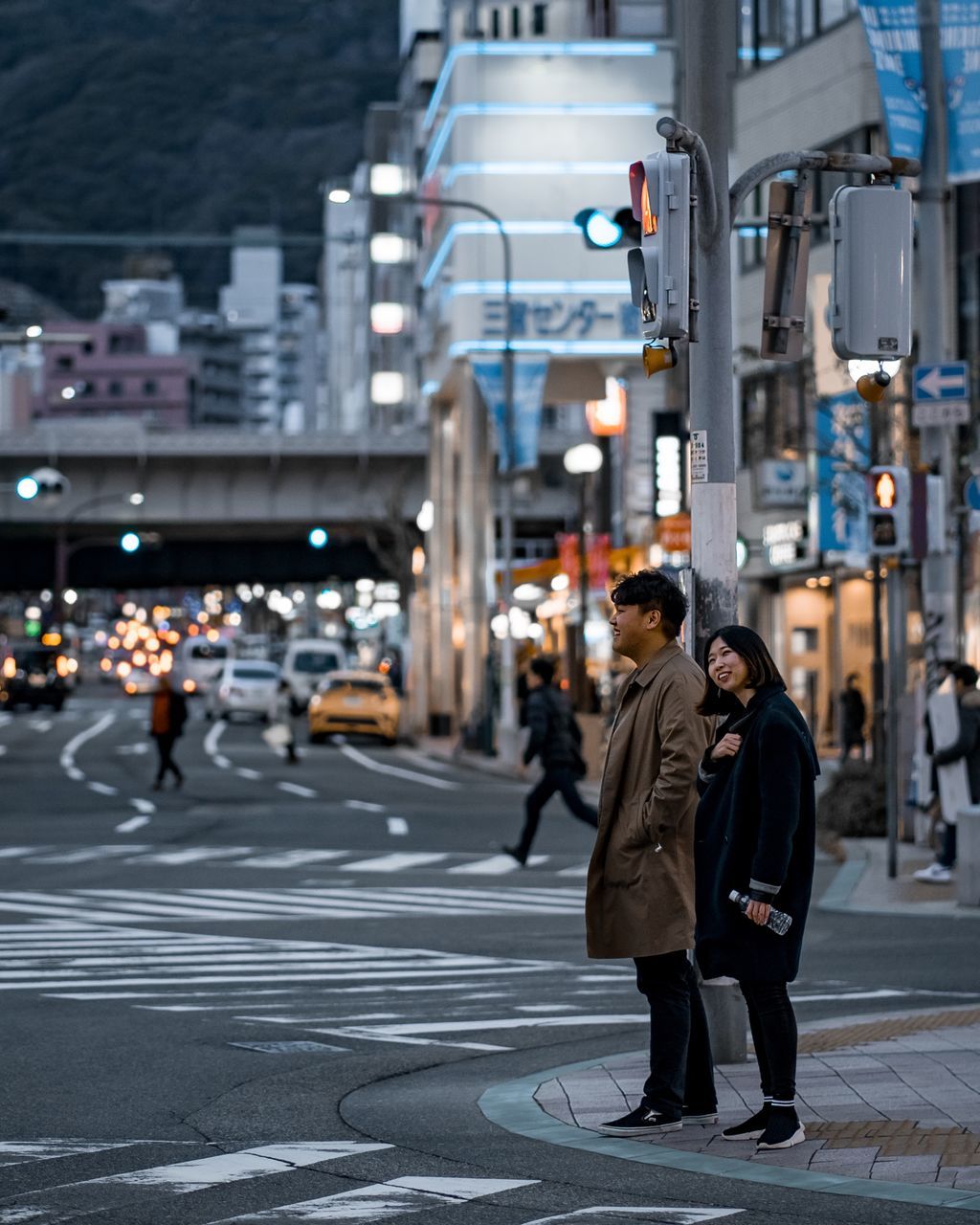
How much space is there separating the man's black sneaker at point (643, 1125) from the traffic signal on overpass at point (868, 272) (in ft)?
10.7

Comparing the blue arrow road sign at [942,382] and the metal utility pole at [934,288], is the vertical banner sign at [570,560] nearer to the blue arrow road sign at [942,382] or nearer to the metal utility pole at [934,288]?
the metal utility pole at [934,288]

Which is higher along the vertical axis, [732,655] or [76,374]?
[76,374]

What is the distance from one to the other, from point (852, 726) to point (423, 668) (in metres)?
29.4

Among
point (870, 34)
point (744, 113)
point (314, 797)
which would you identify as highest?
point (744, 113)

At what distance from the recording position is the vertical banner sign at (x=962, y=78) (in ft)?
68.5

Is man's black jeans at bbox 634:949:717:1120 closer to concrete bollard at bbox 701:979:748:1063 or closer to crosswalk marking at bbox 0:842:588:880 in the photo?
concrete bollard at bbox 701:979:748:1063

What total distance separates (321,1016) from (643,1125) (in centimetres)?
389

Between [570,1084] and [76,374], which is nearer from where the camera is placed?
[570,1084]

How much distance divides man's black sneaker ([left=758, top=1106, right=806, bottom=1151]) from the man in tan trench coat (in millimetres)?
504

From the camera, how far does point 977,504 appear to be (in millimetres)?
20328

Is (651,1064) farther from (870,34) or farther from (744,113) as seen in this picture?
(744,113)

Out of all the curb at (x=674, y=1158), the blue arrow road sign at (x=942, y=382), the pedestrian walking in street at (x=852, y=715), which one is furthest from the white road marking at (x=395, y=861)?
the pedestrian walking in street at (x=852, y=715)

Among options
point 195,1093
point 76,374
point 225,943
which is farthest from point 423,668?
point 76,374

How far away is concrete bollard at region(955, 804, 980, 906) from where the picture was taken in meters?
17.3
